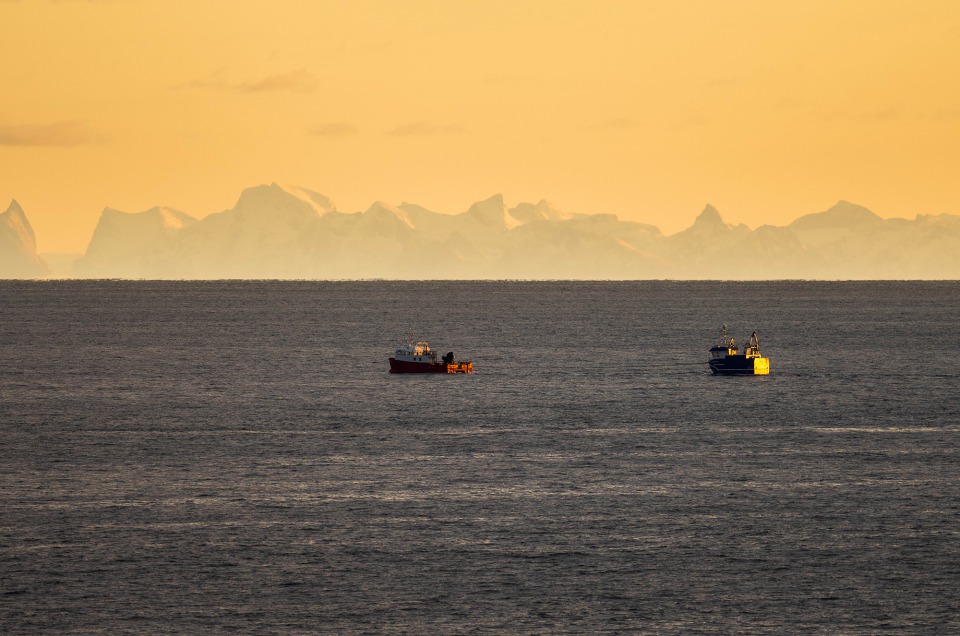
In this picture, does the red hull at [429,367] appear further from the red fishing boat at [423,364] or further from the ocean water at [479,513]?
the ocean water at [479,513]

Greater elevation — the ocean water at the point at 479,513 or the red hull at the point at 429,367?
the red hull at the point at 429,367

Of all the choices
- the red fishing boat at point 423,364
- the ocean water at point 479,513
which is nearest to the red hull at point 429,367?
the red fishing boat at point 423,364

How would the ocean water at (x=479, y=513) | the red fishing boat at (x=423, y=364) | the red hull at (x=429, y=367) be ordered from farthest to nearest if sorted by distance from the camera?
the red fishing boat at (x=423, y=364) < the red hull at (x=429, y=367) < the ocean water at (x=479, y=513)

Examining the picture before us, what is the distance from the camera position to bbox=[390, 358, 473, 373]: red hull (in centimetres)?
16162

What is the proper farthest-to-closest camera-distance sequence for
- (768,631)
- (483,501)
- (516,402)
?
(516,402)
(483,501)
(768,631)

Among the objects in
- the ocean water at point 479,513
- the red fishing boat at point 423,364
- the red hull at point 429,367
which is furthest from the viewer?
the red fishing boat at point 423,364

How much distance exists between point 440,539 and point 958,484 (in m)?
36.4

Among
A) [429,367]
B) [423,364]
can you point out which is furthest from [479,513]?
[429,367]

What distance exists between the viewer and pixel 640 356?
194 metres

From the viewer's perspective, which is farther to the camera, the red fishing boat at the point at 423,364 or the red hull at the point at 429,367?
the red fishing boat at the point at 423,364

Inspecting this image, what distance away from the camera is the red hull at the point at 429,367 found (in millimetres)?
161625

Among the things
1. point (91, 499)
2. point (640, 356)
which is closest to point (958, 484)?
point (91, 499)

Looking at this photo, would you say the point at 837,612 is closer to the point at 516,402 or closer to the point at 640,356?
the point at 516,402

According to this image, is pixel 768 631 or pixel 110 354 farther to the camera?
pixel 110 354
